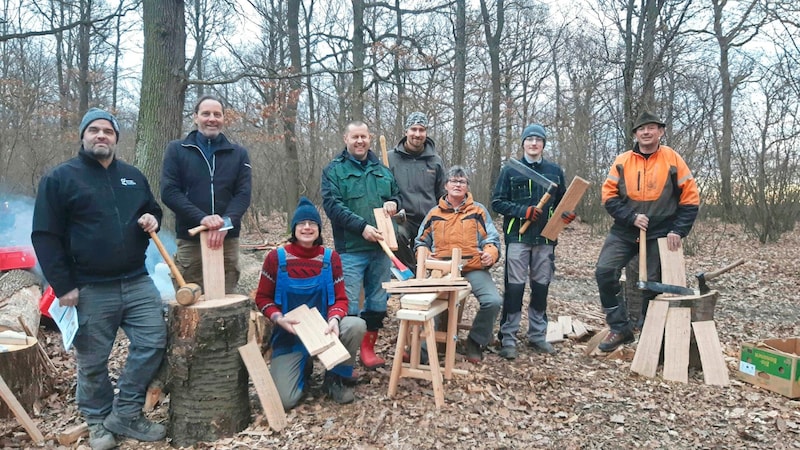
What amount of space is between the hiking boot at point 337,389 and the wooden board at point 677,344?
A: 2549 mm

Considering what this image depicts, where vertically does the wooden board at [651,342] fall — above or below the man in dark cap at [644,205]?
below

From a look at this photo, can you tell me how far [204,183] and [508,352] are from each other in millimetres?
2923

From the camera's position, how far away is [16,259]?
6.45m

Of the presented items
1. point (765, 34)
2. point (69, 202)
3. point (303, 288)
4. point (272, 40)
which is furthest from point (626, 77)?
point (272, 40)

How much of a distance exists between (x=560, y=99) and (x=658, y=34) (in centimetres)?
1292

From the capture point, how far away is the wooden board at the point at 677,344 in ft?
13.9

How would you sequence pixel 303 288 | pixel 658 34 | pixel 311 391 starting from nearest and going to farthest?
pixel 303 288, pixel 311 391, pixel 658 34

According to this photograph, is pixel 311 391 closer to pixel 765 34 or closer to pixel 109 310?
pixel 109 310

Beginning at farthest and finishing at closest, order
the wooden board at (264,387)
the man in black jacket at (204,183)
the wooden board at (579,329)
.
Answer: the wooden board at (579,329) → the man in black jacket at (204,183) → the wooden board at (264,387)

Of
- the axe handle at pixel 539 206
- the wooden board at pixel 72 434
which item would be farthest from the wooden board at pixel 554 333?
the wooden board at pixel 72 434

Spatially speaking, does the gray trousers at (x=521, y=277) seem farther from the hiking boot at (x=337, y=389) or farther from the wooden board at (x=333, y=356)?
the wooden board at (x=333, y=356)

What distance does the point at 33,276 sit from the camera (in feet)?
21.0

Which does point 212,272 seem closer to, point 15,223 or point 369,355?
point 369,355

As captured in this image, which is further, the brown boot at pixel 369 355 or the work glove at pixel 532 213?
the work glove at pixel 532 213
